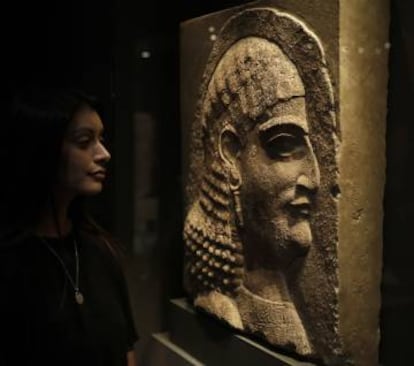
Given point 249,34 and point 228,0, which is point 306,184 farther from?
point 228,0

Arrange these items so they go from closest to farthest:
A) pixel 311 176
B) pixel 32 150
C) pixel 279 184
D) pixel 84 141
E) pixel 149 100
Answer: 1. pixel 32 150
2. pixel 84 141
3. pixel 311 176
4. pixel 279 184
5. pixel 149 100

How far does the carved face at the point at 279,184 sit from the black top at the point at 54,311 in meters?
0.73

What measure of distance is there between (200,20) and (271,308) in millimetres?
1341

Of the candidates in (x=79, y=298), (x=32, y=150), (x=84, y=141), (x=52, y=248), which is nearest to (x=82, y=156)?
(x=84, y=141)

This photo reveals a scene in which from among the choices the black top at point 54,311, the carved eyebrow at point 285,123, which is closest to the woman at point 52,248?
the black top at point 54,311

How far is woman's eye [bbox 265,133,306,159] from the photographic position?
2.10 metres

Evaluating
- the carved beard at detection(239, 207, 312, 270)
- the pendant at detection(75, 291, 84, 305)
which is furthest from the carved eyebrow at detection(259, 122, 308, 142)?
the pendant at detection(75, 291, 84, 305)

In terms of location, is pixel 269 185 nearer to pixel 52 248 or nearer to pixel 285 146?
pixel 285 146

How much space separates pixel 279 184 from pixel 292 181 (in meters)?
0.06

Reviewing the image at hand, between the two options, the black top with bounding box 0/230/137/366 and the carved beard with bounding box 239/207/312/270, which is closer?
the black top with bounding box 0/230/137/366

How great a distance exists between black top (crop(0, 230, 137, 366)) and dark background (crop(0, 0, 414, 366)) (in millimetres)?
540

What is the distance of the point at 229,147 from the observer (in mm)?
2439

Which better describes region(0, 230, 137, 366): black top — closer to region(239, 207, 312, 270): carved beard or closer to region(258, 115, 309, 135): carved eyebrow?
region(239, 207, 312, 270): carved beard

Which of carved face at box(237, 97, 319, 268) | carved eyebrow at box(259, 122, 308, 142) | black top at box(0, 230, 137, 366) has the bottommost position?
black top at box(0, 230, 137, 366)
